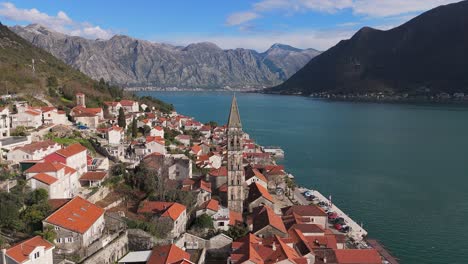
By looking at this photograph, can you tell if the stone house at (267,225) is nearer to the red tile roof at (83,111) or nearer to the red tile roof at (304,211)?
the red tile roof at (304,211)

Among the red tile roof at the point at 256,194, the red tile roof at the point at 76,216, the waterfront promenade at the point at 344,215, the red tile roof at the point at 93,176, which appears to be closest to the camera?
the red tile roof at the point at 76,216

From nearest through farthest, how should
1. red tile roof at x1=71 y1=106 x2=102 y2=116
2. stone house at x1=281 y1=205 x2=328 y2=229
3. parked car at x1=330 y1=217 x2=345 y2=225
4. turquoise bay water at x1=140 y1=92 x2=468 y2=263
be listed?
1. stone house at x1=281 y1=205 x2=328 y2=229
2. turquoise bay water at x1=140 y1=92 x2=468 y2=263
3. parked car at x1=330 y1=217 x2=345 y2=225
4. red tile roof at x1=71 y1=106 x2=102 y2=116

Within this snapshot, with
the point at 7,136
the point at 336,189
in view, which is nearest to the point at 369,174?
the point at 336,189

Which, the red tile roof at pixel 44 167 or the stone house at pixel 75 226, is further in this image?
the red tile roof at pixel 44 167

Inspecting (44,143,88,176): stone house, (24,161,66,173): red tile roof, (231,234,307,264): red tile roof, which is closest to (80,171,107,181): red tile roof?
(44,143,88,176): stone house

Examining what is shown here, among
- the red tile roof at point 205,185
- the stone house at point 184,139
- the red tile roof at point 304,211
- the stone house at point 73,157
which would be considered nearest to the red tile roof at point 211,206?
the red tile roof at point 205,185

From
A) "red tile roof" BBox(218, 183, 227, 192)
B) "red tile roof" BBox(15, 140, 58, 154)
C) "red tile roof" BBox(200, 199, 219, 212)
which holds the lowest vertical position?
"red tile roof" BBox(218, 183, 227, 192)

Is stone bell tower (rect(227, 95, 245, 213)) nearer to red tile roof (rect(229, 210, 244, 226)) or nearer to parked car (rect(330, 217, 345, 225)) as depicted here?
red tile roof (rect(229, 210, 244, 226))
